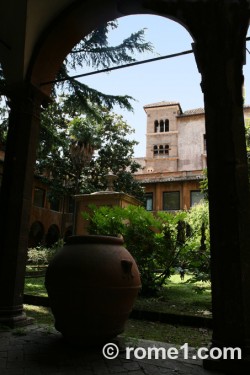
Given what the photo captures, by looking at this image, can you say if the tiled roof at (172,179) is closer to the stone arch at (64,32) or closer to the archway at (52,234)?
the archway at (52,234)

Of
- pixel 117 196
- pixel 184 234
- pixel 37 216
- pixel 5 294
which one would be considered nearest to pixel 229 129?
pixel 5 294

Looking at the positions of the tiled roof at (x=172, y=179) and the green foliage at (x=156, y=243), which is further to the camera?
the tiled roof at (x=172, y=179)

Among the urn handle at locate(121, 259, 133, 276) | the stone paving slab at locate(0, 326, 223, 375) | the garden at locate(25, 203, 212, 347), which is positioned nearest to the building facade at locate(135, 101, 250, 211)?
the garden at locate(25, 203, 212, 347)

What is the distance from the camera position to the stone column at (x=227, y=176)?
2504 millimetres

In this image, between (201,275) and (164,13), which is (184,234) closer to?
(201,275)

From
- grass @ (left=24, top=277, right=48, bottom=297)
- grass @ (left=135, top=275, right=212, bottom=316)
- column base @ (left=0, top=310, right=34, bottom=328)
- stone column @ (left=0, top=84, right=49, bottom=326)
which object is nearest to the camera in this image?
column base @ (left=0, top=310, right=34, bottom=328)

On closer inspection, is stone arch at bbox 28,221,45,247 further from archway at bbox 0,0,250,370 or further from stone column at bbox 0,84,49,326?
archway at bbox 0,0,250,370

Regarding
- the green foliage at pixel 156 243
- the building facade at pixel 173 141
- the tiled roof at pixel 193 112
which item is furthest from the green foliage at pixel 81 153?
the tiled roof at pixel 193 112

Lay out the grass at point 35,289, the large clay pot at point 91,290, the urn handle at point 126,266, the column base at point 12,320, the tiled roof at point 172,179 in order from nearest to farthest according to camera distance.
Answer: the large clay pot at point 91,290 < the urn handle at point 126,266 < the column base at point 12,320 < the grass at point 35,289 < the tiled roof at point 172,179

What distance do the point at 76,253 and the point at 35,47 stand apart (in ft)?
10.2

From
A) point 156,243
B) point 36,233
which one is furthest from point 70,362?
point 36,233

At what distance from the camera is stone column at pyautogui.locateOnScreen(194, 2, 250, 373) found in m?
2.50
